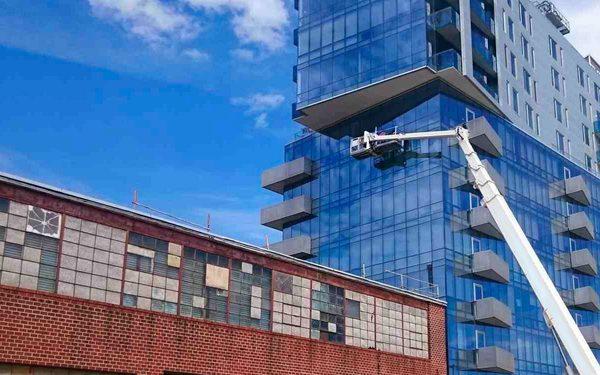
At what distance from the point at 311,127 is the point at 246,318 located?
37.6 metres

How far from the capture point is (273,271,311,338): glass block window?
30425 mm

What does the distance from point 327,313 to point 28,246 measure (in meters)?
14.2

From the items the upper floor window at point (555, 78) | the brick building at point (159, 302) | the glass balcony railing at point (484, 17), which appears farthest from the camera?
the upper floor window at point (555, 78)

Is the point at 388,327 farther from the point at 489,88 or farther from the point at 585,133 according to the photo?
the point at 585,133

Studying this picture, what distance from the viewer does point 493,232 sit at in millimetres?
56406

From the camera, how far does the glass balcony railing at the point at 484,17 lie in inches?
2395

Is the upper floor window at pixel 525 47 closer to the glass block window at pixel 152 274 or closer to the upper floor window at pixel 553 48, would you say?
the upper floor window at pixel 553 48

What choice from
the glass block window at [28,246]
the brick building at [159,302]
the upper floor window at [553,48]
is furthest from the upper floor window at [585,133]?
the glass block window at [28,246]

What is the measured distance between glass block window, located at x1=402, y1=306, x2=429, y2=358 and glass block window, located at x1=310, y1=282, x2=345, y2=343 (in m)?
4.57

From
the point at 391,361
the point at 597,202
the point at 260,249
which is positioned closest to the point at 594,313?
the point at 597,202

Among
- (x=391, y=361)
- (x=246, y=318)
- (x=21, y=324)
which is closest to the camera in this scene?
(x=21, y=324)

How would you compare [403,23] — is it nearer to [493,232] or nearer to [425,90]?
[425,90]

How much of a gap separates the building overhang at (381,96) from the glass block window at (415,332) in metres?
22.9

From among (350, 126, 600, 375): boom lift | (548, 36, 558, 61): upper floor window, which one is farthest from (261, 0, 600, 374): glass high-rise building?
(350, 126, 600, 375): boom lift
